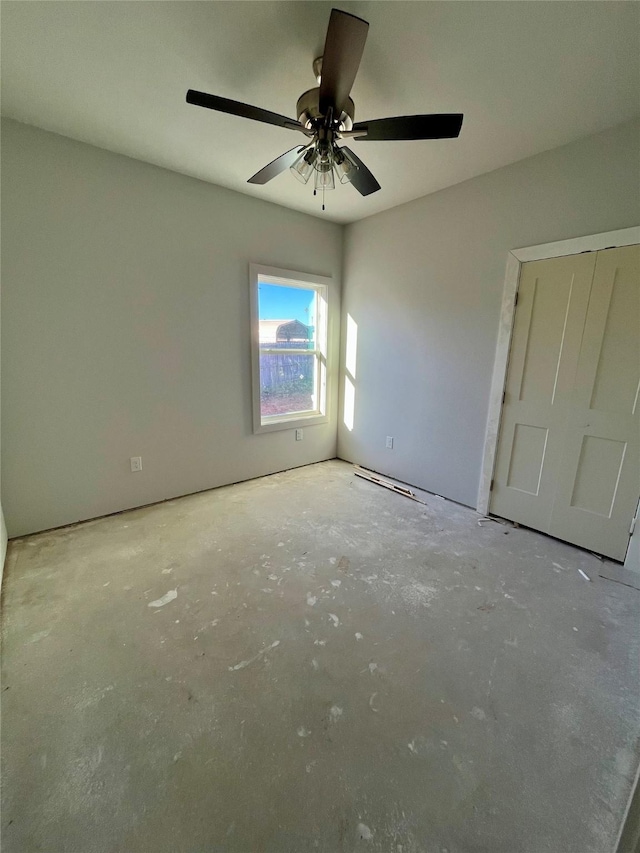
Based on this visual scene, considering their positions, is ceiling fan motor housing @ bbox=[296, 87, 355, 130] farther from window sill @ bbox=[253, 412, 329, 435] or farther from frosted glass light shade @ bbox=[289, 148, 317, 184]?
window sill @ bbox=[253, 412, 329, 435]

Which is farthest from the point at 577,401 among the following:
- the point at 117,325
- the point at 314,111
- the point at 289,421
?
the point at 117,325

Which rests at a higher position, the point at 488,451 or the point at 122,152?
the point at 122,152

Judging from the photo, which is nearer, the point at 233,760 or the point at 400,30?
the point at 233,760

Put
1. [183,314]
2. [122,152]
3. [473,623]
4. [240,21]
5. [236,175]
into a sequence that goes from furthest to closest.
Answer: [183,314]
[236,175]
[122,152]
[473,623]
[240,21]

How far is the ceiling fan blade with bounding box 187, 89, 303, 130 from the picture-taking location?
4.27 ft

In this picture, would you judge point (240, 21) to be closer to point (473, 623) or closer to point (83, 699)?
point (83, 699)

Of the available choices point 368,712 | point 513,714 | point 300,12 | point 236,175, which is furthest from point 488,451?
point 236,175

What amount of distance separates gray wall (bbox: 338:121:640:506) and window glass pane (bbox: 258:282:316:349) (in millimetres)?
458

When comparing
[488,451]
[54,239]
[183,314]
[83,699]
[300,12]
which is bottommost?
[83,699]

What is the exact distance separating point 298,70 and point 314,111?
0.23 meters

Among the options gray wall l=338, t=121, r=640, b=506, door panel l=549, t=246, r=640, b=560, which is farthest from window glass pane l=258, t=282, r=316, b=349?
door panel l=549, t=246, r=640, b=560

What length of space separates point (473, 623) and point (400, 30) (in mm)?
2670

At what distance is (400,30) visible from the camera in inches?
52.9

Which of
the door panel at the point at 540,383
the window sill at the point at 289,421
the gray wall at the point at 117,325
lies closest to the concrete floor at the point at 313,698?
the door panel at the point at 540,383
